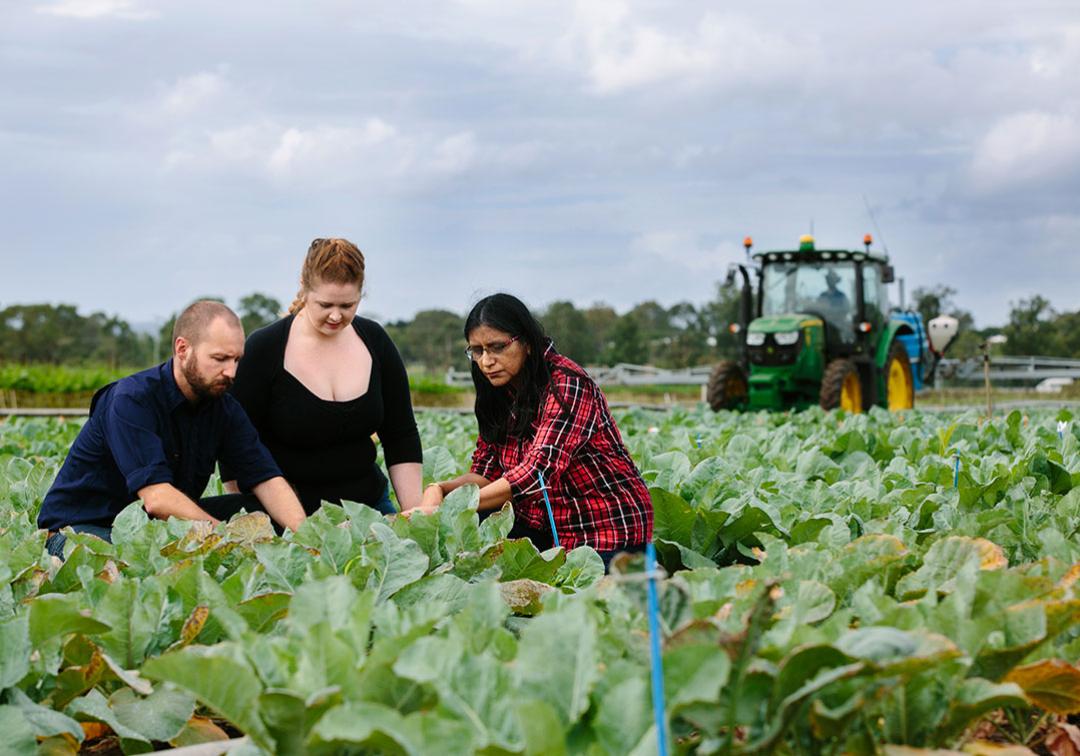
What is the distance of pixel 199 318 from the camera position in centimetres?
350

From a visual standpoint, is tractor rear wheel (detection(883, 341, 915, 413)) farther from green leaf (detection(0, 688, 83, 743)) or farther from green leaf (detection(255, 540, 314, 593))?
green leaf (detection(0, 688, 83, 743))

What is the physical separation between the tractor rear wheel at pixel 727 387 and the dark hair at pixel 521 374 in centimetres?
999

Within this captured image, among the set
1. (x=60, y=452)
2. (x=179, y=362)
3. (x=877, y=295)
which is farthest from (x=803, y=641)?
(x=877, y=295)

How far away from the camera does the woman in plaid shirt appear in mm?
3701

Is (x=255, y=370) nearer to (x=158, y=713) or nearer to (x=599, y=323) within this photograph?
(x=158, y=713)

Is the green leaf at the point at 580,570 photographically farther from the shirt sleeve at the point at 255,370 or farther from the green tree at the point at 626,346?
the green tree at the point at 626,346

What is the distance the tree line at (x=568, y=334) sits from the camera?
189ft

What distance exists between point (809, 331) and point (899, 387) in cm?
303

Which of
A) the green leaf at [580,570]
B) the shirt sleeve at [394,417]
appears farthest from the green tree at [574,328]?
the green leaf at [580,570]

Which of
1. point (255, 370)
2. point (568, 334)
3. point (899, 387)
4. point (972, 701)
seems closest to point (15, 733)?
point (972, 701)

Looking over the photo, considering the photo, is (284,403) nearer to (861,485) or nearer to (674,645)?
(861,485)

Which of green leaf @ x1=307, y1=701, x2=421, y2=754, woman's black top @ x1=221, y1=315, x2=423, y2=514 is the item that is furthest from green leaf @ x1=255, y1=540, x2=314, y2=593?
woman's black top @ x1=221, y1=315, x2=423, y2=514

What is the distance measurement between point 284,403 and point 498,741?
3259 millimetres

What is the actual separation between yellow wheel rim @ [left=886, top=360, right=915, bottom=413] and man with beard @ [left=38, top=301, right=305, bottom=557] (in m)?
12.8
